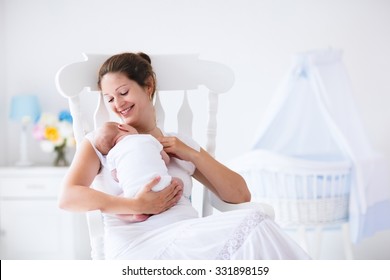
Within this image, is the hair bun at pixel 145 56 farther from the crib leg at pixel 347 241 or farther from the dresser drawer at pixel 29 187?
the crib leg at pixel 347 241

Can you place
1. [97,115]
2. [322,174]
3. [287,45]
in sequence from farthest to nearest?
[287,45] → [322,174] → [97,115]

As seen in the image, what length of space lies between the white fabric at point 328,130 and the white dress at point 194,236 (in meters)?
1.43

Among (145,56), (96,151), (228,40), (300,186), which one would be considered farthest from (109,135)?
(228,40)

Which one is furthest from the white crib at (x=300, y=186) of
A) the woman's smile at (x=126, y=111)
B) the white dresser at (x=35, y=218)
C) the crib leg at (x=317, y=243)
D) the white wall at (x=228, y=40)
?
the woman's smile at (x=126, y=111)

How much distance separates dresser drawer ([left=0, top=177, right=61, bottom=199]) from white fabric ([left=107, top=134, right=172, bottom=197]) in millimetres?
1529

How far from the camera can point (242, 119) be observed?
10.2 feet

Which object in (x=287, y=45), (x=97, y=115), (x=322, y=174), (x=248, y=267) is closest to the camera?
(x=248, y=267)

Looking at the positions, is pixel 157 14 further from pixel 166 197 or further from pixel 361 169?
pixel 166 197

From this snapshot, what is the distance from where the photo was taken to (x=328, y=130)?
316 cm

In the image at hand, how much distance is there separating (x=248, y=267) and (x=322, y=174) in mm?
1338

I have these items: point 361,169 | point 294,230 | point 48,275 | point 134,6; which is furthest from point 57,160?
point 48,275

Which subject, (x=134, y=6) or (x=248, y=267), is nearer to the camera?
(x=248, y=267)

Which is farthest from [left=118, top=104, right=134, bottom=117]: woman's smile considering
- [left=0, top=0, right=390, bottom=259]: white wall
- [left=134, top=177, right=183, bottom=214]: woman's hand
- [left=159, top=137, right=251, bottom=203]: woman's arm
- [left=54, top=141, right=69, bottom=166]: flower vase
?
[left=54, top=141, right=69, bottom=166]: flower vase

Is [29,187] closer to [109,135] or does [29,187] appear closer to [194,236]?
[109,135]
